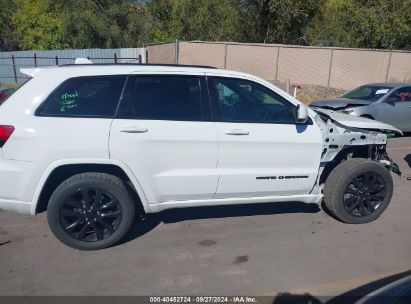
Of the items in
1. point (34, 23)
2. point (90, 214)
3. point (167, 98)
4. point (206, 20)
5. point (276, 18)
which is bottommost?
point (90, 214)

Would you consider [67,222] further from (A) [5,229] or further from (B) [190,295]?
(B) [190,295]

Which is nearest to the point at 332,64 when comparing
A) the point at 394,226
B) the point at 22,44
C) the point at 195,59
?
the point at 195,59

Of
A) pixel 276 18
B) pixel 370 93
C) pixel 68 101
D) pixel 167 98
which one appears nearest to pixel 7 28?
pixel 276 18

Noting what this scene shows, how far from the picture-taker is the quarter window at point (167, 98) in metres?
4.18

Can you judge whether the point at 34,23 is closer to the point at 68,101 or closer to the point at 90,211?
the point at 68,101

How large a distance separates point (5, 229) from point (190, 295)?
2482mm

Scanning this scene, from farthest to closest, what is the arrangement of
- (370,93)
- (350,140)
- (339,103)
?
(370,93)
(339,103)
(350,140)

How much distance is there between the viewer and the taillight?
3895 mm

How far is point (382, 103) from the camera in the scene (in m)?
10.4

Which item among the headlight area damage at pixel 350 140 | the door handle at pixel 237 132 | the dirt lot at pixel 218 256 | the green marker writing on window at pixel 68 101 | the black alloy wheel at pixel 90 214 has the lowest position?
the dirt lot at pixel 218 256

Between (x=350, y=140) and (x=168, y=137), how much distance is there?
2144 mm

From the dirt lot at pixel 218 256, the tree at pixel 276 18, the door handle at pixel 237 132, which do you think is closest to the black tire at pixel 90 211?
the dirt lot at pixel 218 256

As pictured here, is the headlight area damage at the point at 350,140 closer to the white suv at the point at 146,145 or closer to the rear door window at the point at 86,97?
the white suv at the point at 146,145

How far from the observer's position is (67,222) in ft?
13.6
